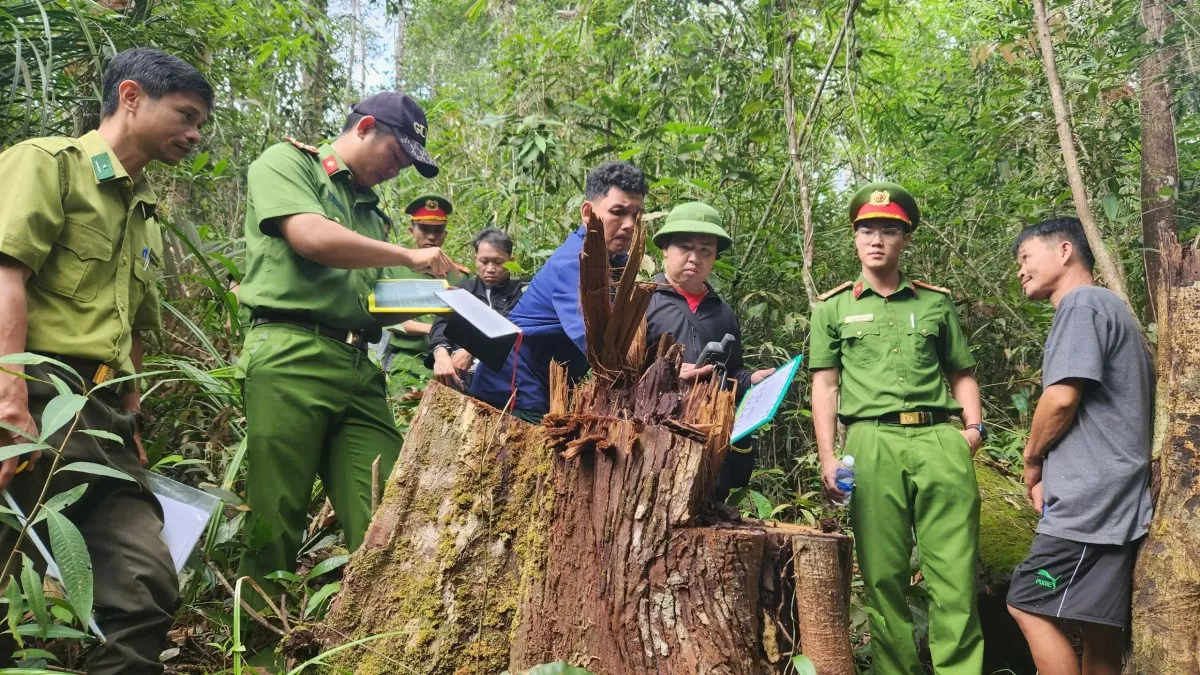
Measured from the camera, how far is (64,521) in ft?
6.05

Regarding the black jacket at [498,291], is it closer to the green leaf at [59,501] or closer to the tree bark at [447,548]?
the tree bark at [447,548]

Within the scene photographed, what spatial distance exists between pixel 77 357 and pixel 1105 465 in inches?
140

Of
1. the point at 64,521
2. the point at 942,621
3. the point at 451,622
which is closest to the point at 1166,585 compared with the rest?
the point at 942,621

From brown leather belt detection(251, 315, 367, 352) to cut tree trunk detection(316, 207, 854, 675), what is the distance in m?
0.68

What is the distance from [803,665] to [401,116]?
254cm

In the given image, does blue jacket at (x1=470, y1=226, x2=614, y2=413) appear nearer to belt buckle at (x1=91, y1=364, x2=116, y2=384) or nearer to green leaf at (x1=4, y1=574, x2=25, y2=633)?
belt buckle at (x1=91, y1=364, x2=116, y2=384)

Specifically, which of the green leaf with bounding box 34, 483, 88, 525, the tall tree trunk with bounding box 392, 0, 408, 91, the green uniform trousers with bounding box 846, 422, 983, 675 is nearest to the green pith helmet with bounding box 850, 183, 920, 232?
the green uniform trousers with bounding box 846, 422, 983, 675

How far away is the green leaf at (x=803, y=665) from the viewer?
203 cm

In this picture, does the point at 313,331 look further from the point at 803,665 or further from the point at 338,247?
the point at 803,665

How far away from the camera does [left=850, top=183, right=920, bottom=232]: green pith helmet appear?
3.76 m

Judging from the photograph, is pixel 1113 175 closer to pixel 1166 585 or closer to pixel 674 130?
pixel 674 130

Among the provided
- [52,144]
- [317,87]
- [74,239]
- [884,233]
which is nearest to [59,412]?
[74,239]

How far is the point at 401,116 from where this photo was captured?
328cm

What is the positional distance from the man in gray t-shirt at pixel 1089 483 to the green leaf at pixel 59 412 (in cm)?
326
